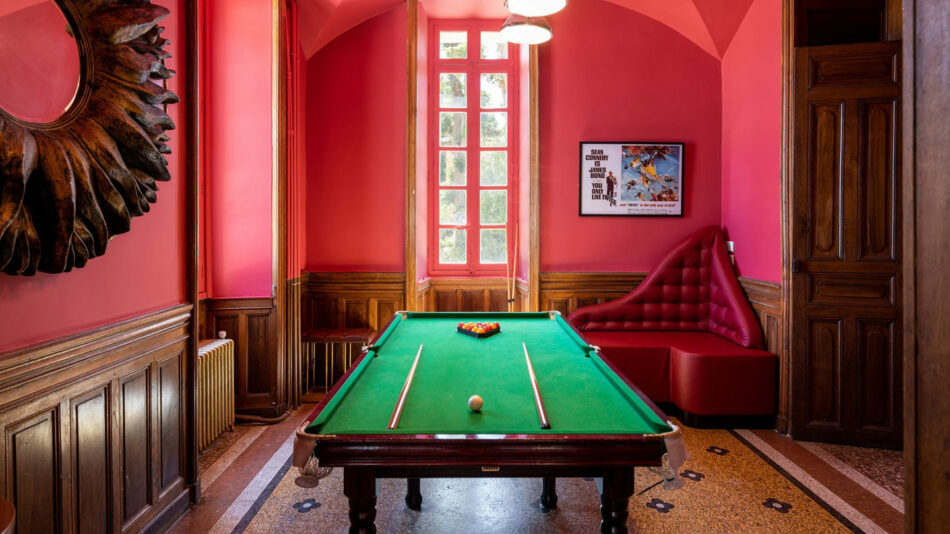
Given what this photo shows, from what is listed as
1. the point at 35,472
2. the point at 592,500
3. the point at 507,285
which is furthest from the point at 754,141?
the point at 35,472

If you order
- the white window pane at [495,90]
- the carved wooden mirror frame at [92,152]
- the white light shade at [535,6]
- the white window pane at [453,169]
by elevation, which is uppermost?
the white window pane at [495,90]

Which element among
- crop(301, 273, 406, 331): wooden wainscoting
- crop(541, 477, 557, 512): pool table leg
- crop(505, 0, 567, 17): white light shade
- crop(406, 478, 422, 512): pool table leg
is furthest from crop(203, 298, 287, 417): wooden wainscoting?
crop(505, 0, 567, 17): white light shade

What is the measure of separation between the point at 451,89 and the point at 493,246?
177 cm

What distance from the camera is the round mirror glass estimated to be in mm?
1585

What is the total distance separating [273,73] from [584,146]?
2.74 meters

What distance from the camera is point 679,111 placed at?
15.7ft

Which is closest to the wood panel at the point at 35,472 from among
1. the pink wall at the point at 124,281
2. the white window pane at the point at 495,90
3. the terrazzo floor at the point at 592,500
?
the pink wall at the point at 124,281

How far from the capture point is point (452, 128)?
5.61 metres

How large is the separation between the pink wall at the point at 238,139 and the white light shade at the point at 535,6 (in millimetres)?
2160

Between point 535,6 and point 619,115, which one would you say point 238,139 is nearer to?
point 535,6

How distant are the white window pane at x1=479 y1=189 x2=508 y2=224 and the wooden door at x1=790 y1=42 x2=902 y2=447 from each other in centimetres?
282

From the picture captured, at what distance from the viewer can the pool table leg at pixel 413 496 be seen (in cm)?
262

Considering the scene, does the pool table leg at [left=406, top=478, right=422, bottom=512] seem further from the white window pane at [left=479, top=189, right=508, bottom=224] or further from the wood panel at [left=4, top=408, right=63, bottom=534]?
the white window pane at [left=479, top=189, right=508, bottom=224]

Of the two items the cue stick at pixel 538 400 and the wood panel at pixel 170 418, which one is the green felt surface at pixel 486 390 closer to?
the cue stick at pixel 538 400
